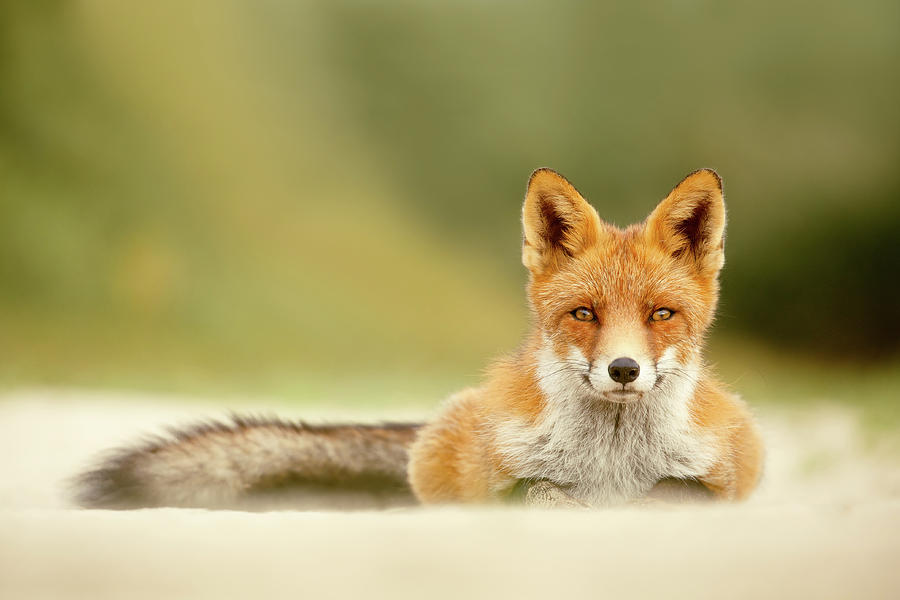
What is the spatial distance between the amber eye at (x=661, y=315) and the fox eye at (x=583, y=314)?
0.14 meters

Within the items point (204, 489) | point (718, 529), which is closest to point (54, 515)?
point (204, 489)

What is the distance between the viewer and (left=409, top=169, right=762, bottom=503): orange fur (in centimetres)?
195

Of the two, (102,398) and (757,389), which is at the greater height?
(102,398)

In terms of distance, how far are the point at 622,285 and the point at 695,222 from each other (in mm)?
273

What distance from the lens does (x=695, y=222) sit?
2.09m

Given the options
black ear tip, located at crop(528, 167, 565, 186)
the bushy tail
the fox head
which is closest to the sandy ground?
the fox head

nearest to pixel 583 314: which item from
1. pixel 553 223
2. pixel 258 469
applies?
pixel 553 223

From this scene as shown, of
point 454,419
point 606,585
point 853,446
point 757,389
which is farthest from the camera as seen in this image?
point 757,389

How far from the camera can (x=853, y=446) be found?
3.20 meters

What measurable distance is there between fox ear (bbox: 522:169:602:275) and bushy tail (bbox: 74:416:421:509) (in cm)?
92

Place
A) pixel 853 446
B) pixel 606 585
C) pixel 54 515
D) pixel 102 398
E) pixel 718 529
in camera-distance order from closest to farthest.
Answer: pixel 606 585
pixel 718 529
pixel 54 515
pixel 853 446
pixel 102 398

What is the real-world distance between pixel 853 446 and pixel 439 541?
2.13m

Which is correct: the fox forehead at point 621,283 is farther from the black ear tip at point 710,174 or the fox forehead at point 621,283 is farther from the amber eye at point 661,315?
the black ear tip at point 710,174

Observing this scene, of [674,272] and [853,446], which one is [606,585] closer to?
[674,272]
